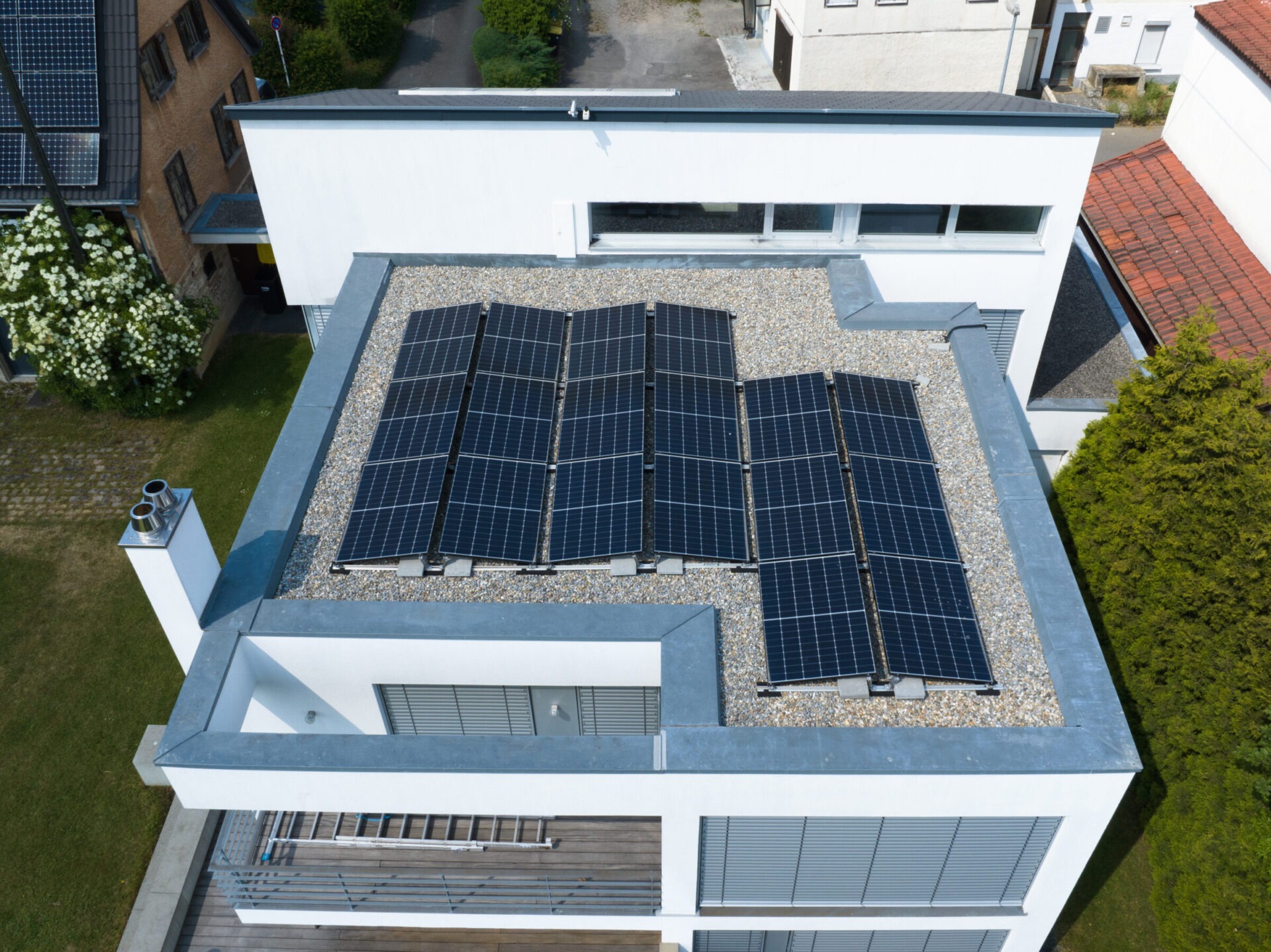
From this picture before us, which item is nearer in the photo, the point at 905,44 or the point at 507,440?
the point at 507,440

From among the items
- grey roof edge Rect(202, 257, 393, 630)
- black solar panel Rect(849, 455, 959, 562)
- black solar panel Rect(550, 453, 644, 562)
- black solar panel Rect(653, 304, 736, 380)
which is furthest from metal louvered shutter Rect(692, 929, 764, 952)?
black solar panel Rect(653, 304, 736, 380)

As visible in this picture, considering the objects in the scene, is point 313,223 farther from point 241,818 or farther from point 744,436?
point 241,818

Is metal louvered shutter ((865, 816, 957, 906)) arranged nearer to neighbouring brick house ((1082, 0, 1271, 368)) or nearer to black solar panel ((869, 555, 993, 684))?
black solar panel ((869, 555, 993, 684))

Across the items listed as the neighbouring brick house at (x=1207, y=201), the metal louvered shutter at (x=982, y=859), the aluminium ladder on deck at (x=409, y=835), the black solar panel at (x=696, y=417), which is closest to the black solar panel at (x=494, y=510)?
the black solar panel at (x=696, y=417)

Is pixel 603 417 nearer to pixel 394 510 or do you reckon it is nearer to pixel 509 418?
pixel 509 418

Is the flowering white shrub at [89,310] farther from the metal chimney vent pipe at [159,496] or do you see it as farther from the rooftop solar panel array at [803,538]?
the rooftop solar panel array at [803,538]

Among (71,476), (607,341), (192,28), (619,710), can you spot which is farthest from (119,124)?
(619,710)
